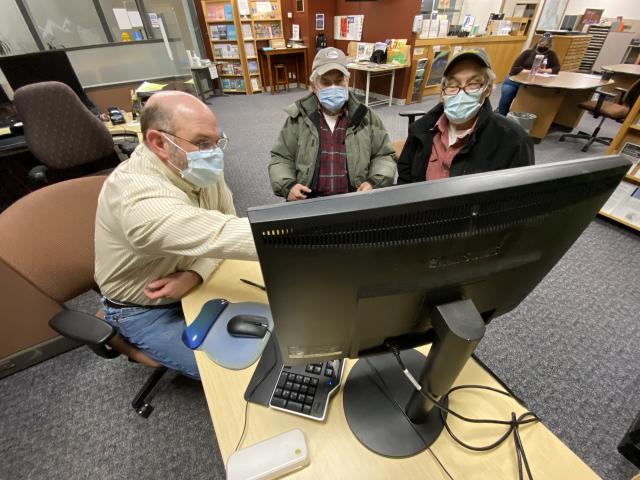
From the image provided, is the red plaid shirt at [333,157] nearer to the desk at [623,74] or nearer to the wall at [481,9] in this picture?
the desk at [623,74]

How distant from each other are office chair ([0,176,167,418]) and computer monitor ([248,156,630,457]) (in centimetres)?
86

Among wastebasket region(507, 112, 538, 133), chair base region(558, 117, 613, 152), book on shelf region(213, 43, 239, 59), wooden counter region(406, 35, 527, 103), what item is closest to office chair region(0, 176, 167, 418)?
wastebasket region(507, 112, 538, 133)

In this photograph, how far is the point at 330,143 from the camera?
6.00ft

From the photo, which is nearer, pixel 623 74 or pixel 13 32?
pixel 13 32

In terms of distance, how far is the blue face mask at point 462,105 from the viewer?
1384 millimetres

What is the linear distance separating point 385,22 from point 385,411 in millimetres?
6261

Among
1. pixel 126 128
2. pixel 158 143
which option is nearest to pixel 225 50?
pixel 126 128

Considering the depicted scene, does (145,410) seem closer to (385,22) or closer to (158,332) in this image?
(158,332)

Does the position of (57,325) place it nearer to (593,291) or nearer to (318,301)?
(318,301)

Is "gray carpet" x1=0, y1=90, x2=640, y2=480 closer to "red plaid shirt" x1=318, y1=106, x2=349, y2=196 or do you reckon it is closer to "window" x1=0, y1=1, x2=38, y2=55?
"red plaid shirt" x1=318, y1=106, x2=349, y2=196

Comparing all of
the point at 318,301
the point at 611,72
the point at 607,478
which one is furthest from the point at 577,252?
the point at 611,72

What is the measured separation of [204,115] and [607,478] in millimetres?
2102

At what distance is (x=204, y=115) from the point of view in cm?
102

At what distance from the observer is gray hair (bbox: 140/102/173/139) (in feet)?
3.20
